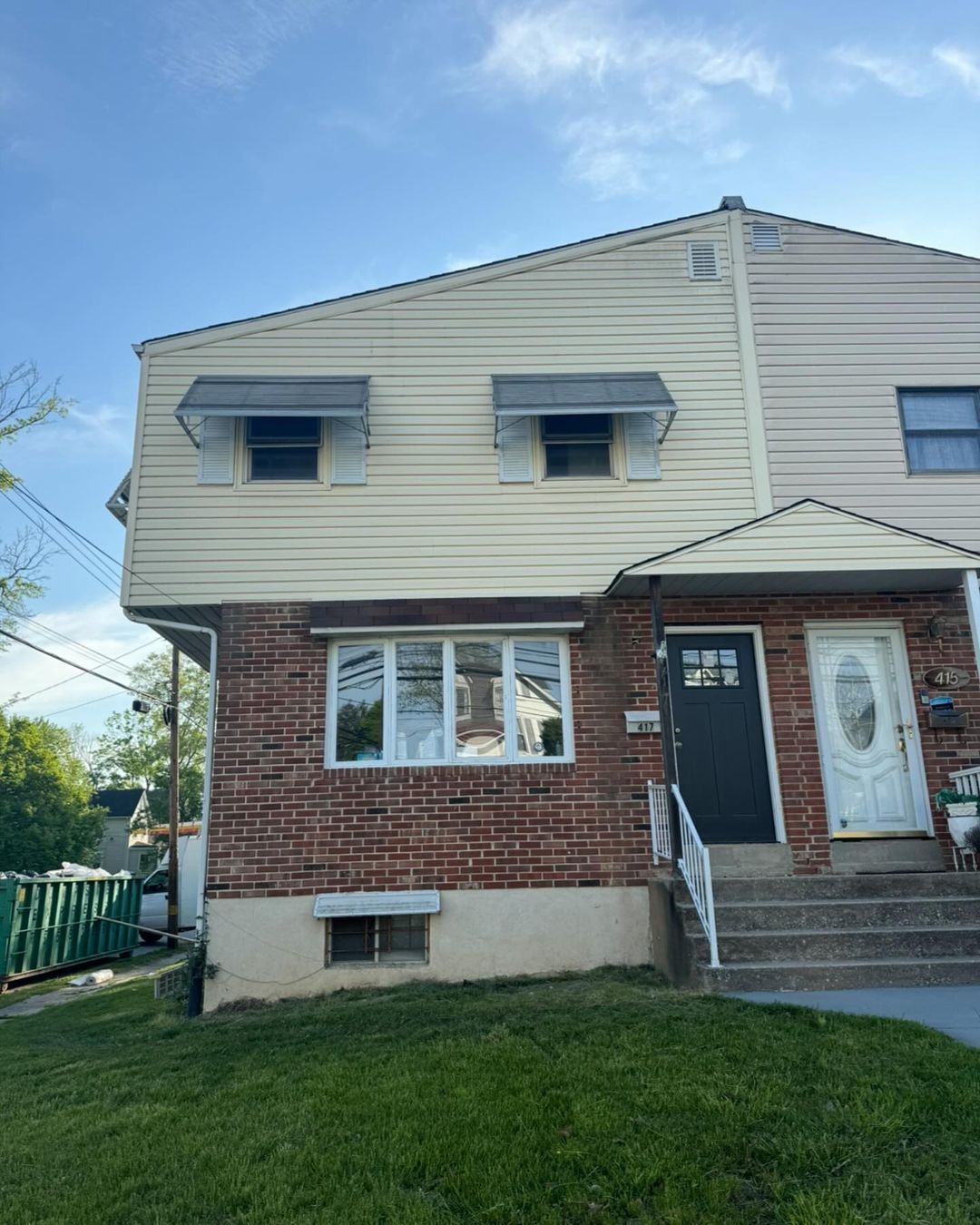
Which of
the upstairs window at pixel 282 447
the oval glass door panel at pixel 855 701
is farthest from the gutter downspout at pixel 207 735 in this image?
the oval glass door panel at pixel 855 701

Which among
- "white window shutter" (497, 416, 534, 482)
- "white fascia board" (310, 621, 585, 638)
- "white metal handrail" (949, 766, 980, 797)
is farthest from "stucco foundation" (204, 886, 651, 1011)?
"white window shutter" (497, 416, 534, 482)

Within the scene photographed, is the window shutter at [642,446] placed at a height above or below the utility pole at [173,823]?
above

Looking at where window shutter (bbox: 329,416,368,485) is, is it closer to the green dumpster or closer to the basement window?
the basement window

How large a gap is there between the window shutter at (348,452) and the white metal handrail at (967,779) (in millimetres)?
6246

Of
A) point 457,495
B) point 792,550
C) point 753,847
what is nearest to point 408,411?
point 457,495

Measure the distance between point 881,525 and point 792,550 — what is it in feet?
2.71

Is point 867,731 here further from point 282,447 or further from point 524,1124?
point 282,447

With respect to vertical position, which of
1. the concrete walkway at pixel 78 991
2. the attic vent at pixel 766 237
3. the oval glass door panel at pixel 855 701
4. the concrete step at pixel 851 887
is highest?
the attic vent at pixel 766 237

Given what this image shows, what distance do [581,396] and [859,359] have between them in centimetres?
311

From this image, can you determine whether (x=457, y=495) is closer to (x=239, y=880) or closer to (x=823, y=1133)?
(x=239, y=880)

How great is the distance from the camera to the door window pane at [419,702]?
827 cm

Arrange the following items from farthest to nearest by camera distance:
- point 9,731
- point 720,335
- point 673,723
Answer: point 9,731, point 720,335, point 673,723

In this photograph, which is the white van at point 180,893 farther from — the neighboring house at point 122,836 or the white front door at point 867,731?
the white front door at point 867,731

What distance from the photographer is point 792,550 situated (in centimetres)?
760
